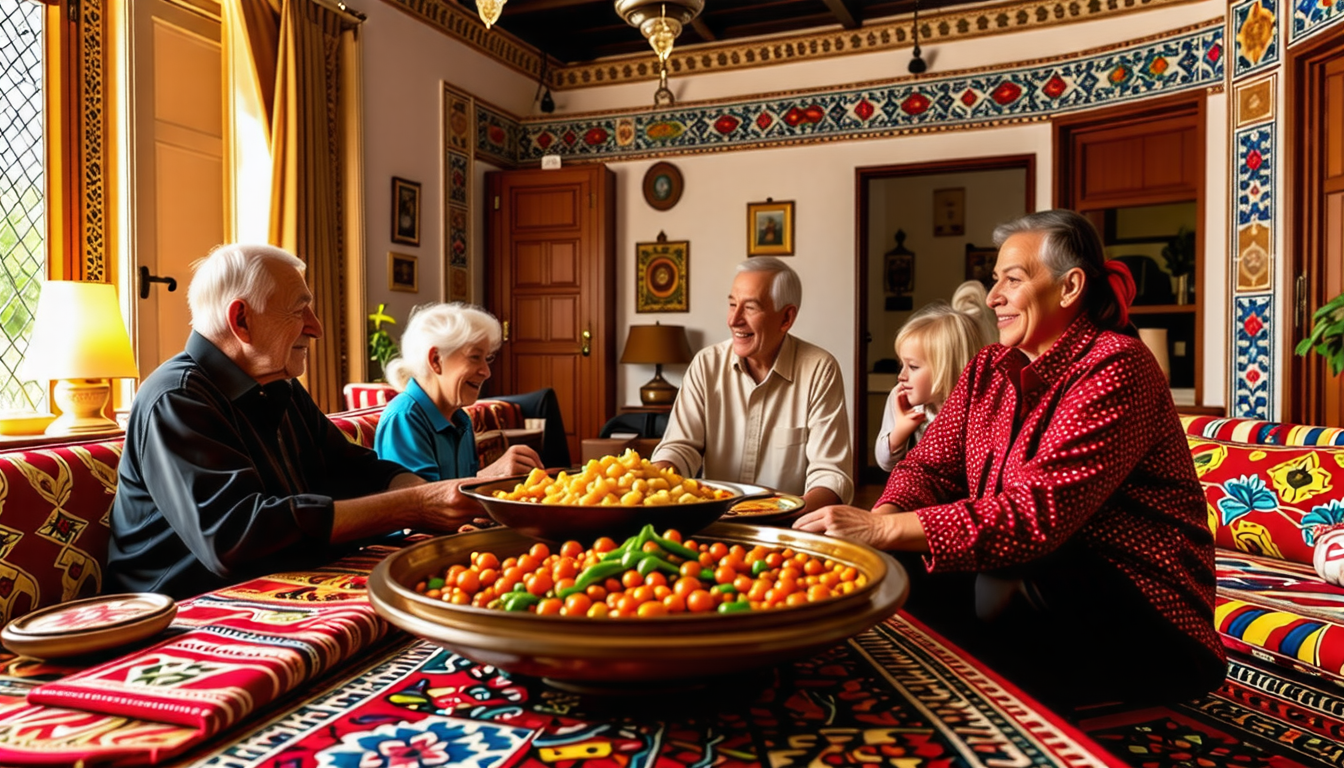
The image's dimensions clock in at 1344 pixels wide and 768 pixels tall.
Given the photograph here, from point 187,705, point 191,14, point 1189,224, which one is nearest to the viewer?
point 187,705

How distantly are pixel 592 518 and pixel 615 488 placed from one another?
0.51 feet

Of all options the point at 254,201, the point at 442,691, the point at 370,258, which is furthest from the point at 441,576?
the point at 370,258

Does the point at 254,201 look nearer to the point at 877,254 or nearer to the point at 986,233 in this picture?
the point at 877,254

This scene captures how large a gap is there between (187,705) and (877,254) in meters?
8.38

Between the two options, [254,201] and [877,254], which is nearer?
[254,201]

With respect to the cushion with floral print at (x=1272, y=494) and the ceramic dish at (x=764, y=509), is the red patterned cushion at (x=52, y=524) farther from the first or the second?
the cushion with floral print at (x=1272, y=494)

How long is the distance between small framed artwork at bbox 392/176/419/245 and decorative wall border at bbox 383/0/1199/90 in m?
1.12

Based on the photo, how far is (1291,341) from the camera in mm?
4234

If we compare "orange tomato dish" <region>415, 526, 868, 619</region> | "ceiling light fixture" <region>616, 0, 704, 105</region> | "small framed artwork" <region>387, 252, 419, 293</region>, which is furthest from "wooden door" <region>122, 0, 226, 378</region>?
"orange tomato dish" <region>415, 526, 868, 619</region>

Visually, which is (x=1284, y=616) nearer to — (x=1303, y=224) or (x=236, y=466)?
(x=236, y=466)

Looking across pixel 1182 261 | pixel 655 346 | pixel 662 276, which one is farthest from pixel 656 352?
pixel 1182 261

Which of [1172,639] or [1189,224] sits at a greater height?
[1189,224]

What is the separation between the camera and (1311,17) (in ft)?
13.3

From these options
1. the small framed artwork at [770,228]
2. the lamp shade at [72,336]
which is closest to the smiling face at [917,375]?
the lamp shade at [72,336]
